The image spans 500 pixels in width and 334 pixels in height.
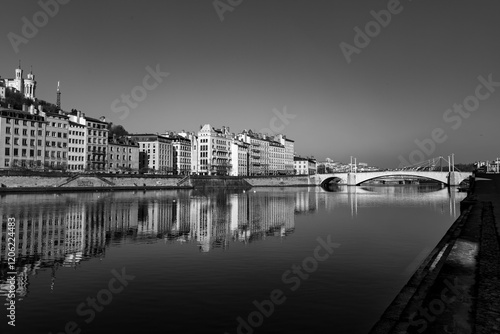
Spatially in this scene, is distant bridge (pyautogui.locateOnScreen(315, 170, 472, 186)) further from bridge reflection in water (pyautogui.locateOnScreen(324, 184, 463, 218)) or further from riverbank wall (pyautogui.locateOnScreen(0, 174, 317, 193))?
bridge reflection in water (pyautogui.locateOnScreen(324, 184, 463, 218))

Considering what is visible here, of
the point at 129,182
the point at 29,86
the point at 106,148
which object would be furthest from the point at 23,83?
the point at 129,182

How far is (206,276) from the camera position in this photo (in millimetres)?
16266

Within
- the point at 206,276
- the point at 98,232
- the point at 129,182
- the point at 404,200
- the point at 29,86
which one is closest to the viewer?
the point at 206,276

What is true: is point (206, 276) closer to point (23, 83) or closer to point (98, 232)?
point (98, 232)

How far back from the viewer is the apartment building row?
9138 centimetres

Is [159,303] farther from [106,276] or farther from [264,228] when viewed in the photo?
[264,228]

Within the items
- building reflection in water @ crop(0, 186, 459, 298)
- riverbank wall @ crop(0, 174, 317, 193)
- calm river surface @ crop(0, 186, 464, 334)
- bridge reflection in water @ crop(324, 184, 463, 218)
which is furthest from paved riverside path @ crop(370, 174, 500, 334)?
riverbank wall @ crop(0, 174, 317, 193)

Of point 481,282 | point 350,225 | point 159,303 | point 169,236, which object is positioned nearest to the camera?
point 481,282

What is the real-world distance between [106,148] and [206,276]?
107989mm

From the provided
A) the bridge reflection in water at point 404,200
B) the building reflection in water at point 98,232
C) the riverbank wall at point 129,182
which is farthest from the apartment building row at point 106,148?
the bridge reflection in water at point 404,200

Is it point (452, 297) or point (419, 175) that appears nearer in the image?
point (452, 297)

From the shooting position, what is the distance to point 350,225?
33.8 m

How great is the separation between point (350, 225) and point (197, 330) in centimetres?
2516

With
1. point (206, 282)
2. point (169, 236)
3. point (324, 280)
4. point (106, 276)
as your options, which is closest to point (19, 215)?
point (169, 236)
